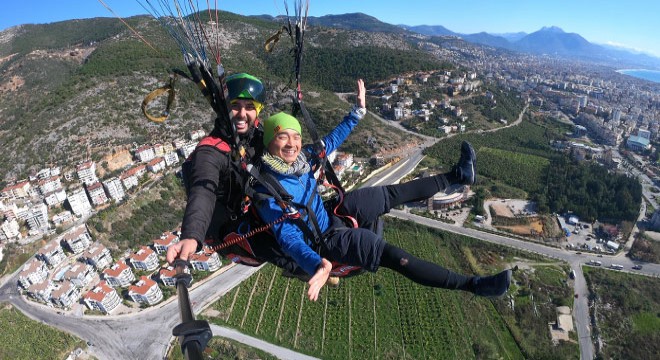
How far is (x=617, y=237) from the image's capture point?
23.4 meters

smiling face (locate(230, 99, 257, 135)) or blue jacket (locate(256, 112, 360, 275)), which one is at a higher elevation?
smiling face (locate(230, 99, 257, 135))

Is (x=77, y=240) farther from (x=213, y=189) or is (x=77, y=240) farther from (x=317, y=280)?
(x=317, y=280)

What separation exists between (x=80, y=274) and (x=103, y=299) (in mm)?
3153

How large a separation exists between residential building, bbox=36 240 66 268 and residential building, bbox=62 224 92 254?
→ 60cm

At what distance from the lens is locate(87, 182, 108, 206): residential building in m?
24.9

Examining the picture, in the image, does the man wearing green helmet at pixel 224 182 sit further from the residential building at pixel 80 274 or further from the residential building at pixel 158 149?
the residential building at pixel 158 149

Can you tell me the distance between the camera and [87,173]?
1048 inches

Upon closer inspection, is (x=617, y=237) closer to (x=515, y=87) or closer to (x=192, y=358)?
(x=192, y=358)

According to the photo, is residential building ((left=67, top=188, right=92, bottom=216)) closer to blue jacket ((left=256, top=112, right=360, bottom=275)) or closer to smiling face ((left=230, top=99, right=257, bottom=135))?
smiling face ((left=230, top=99, right=257, bottom=135))

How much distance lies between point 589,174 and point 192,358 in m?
37.4

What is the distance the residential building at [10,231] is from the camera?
75.4 feet

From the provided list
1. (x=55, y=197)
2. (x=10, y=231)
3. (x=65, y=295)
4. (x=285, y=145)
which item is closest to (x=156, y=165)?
(x=55, y=197)

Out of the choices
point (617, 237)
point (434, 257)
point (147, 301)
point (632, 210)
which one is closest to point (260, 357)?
point (147, 301)

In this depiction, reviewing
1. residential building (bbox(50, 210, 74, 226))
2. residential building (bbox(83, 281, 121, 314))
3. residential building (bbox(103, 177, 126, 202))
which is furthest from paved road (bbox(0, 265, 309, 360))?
residential building (bbox(103, 177, 126, 202))
